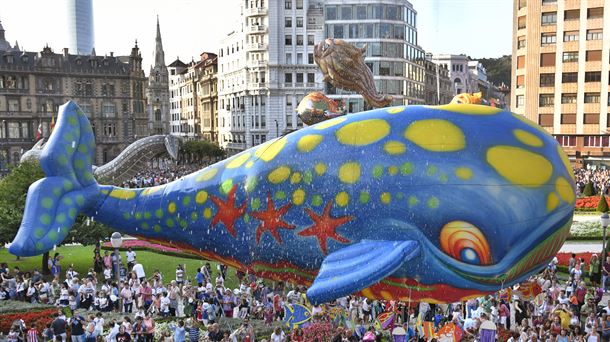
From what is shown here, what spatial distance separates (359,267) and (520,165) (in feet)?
8.13

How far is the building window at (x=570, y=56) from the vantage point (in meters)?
63.2

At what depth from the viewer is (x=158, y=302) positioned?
726 inches

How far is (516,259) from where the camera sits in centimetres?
824

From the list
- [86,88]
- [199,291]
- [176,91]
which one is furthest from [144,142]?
[176,91]

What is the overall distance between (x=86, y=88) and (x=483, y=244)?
8842 centimetres

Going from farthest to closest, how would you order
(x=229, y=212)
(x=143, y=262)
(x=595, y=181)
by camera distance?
1. (x=595, y=181)
2. (x=143, y=262)
3. (x=229, y=212)

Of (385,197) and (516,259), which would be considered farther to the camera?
(385,197)

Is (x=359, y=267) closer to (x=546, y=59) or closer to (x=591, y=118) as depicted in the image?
(x=591, y=118)

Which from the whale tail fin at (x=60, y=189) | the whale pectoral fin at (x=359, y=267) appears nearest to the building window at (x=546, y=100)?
the whale pectoral fin at (x=359, y=267)

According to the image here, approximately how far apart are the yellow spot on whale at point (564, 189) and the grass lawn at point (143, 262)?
52.7 ft

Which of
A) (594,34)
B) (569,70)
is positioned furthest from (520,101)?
(594,34)

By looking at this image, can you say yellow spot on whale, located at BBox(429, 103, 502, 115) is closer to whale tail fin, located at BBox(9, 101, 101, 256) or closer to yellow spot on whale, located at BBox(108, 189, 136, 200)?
yellow spot on whale, located at BBox(108, 189, 136, 200)

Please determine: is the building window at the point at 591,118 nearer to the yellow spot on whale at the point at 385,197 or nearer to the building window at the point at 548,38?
the building window at the point at 548,38

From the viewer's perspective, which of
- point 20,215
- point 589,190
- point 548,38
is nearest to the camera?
point 20,215
